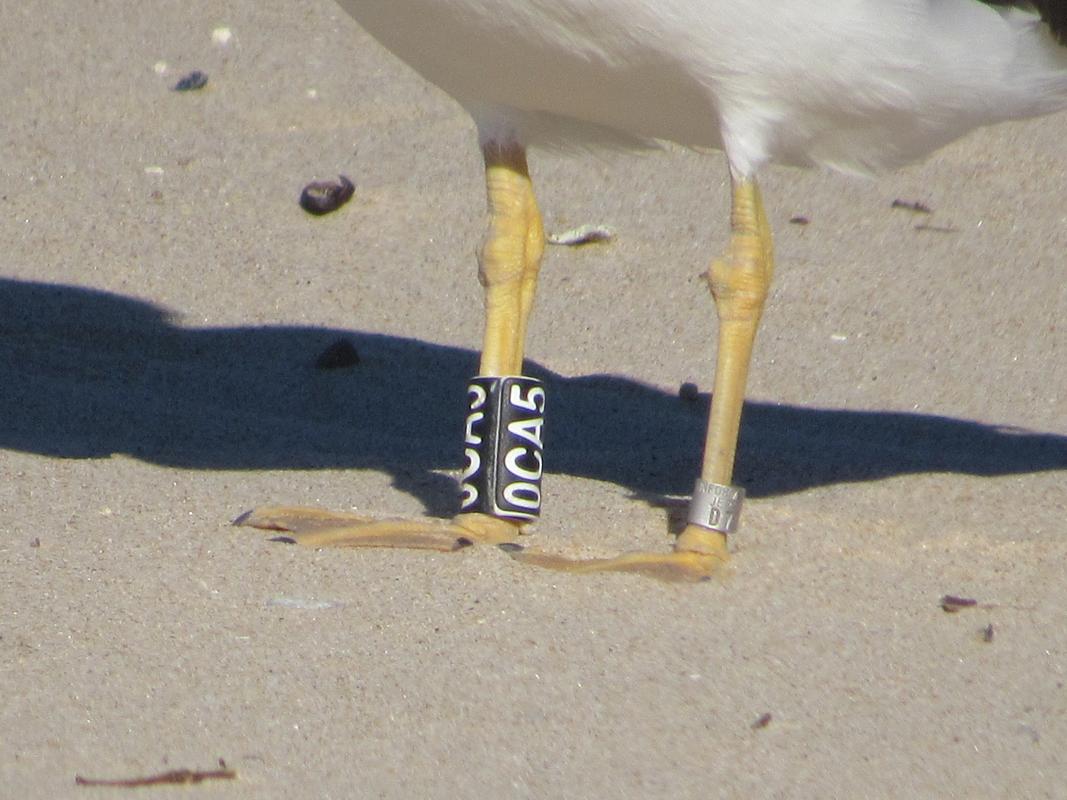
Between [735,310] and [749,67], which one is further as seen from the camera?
[735,310]

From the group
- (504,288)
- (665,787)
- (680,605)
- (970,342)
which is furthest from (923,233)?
(665,787)

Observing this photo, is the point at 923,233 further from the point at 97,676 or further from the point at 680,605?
the point at 97,676

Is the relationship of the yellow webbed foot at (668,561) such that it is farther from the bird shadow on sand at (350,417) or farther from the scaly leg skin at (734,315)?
the bird shadow on sand at (350,417)

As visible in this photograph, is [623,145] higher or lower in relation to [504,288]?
higher

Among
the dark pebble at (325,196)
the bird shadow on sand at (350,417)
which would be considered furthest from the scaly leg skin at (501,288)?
the dark pebble at (325,196)

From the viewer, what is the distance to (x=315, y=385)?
514 cm

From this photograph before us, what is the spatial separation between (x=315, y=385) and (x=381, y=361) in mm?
267

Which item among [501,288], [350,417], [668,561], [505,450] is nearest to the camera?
[668,561]

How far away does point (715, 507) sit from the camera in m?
3.66

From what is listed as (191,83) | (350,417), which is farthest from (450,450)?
(191,83)

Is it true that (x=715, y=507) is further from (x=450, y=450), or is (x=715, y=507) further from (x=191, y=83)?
(x=191, y=83)

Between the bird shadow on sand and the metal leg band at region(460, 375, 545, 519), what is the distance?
26cm

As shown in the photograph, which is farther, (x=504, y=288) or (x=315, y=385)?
(x=315, y=385)

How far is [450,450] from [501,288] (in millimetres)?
767
